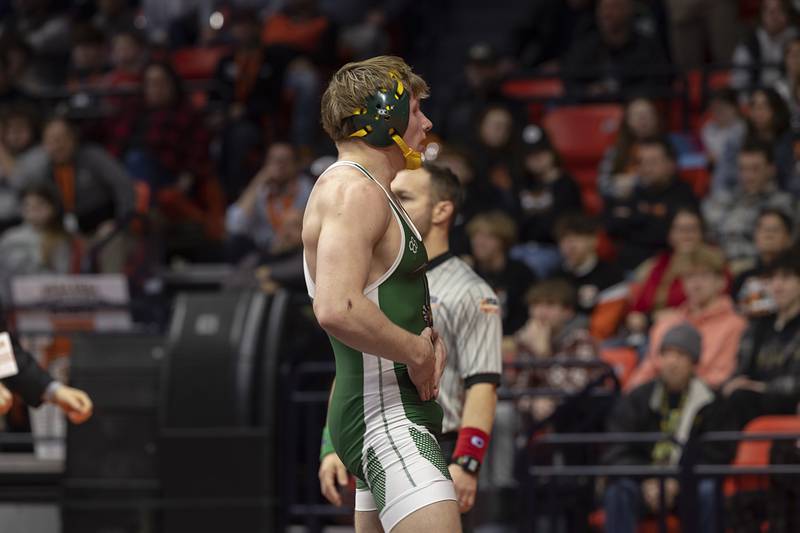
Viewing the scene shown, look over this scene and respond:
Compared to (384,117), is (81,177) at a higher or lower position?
Result: higher

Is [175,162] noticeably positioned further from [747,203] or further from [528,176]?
[747,203]

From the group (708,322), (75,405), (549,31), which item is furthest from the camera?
(549,31)

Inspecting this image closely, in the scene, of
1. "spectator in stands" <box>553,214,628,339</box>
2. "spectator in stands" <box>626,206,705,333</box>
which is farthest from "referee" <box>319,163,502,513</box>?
"spectator in stands" <box>553,214,628,339</box>

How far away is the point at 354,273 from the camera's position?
4316mm

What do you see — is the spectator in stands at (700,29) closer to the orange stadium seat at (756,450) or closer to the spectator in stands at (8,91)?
the orange stadium seat at (756,450)

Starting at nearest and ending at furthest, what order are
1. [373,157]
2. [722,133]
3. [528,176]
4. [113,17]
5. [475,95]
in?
1. [373,157]
2. [722,133]
3. [528,176]
4. [475,95]
5. [113,17]

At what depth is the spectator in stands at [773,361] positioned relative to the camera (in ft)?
27.7

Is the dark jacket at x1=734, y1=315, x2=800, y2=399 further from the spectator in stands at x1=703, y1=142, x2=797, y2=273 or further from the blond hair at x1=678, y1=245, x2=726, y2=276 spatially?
the spectator in stands at x1=703, y1=142, x2=797, y2=273

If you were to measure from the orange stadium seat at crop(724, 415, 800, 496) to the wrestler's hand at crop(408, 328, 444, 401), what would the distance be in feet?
11.9

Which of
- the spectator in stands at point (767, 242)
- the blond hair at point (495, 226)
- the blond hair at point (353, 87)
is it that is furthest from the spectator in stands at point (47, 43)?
the blond hair at point (353, 87)

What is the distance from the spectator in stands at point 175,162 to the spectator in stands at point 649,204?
4117 mm

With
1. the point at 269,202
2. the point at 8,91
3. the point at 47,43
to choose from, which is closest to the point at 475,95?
the point at 269,202

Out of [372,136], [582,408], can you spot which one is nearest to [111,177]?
[582,408]

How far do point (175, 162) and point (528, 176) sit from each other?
3.39 metres
